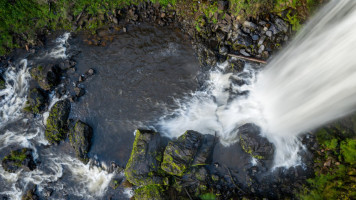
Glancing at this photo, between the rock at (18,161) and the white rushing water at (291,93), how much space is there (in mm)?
7968

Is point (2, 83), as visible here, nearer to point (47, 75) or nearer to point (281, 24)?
point (47, 75)

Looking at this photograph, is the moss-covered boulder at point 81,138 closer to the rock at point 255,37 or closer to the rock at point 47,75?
the rock at point 47,75

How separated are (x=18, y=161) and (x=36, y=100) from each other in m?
3.60

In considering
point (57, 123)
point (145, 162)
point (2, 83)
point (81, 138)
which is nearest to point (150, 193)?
point (145, 162)

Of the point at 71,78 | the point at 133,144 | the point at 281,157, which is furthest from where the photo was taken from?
the point at 71,78

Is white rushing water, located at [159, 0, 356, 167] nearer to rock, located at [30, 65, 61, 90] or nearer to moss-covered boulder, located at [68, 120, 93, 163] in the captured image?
moss-covered boulder, located at [68, 120, 93, 163]

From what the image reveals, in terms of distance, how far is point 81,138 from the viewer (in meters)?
11.7

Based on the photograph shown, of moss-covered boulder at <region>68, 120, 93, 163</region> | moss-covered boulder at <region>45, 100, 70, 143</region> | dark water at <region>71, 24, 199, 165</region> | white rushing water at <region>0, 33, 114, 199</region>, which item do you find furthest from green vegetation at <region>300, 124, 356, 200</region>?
moss-covered boulder at <region>45, 100, 70, 143</region>

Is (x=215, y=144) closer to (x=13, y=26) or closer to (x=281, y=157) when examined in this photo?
(x=281, y=157)

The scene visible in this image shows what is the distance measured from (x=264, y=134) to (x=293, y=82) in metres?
2.92

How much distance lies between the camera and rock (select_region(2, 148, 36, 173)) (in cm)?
1213

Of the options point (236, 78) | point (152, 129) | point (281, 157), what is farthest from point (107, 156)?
point (281, 157)

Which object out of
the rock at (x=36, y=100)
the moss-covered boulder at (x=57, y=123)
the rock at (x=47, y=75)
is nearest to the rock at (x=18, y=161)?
the moss-covered boulder at (x=57, y=123)

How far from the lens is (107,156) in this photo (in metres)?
11.8
